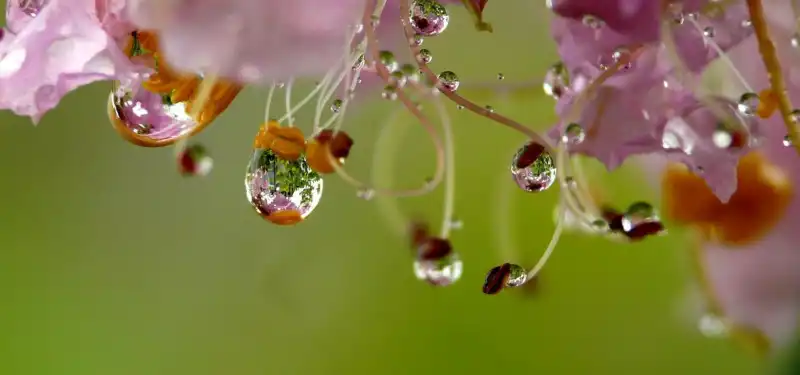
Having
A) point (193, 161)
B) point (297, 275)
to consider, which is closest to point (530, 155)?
point (193, 161)

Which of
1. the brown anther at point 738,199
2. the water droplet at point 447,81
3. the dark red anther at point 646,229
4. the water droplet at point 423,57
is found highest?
the water droplet at point 423,57

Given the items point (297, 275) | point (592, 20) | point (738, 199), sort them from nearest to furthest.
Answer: point (592, 20)
point (738, 199)
point (297, 275)


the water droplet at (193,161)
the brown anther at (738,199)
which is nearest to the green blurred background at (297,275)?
the brown anther at (738,199)

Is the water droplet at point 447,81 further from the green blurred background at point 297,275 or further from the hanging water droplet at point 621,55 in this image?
the green blurred background at point 297,275

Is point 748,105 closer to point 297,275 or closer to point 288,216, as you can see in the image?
point 288,216

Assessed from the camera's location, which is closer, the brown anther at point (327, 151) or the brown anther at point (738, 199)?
the brown anther at point (327, 151)

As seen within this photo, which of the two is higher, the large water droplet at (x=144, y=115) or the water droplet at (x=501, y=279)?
the large water droplet at (x=144, y=115)

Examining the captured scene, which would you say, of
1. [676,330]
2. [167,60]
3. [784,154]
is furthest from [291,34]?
[676,330]

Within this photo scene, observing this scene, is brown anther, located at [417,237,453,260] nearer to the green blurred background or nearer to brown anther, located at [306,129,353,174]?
brown anther, located at [306,129,353,174]
